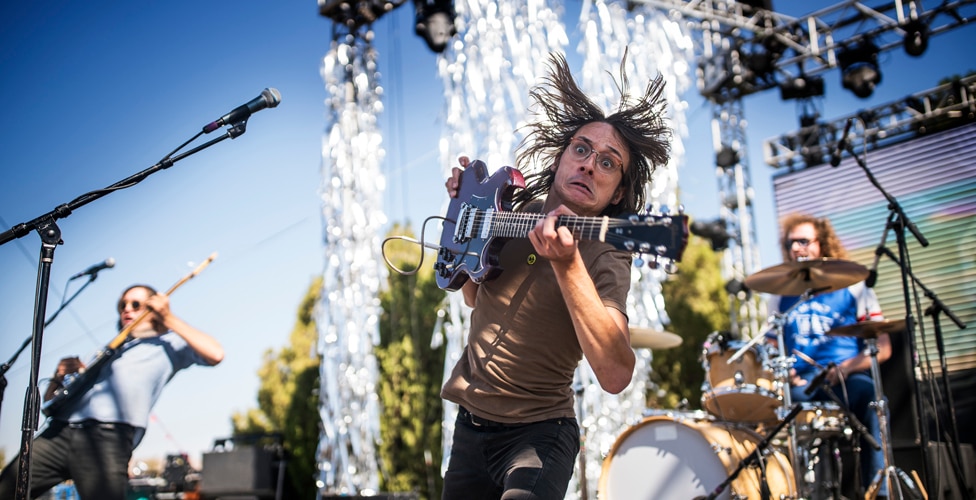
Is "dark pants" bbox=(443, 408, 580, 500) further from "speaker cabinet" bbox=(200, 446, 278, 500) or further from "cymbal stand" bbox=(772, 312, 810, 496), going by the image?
"speaker cabinet" bbox=(200, 446, 278, 500)

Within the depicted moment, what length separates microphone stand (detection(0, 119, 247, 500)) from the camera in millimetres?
2766

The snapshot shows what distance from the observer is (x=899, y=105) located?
9289 millimetres

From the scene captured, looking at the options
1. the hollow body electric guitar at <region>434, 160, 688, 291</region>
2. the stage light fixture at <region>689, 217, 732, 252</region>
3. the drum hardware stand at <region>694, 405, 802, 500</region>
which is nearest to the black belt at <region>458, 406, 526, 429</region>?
the hollow body electric guitar at <region>434, 160, 688, 291</region>

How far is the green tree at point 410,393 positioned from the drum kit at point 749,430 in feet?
15.0

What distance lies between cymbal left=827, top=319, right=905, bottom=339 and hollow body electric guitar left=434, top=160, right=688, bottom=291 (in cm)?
284

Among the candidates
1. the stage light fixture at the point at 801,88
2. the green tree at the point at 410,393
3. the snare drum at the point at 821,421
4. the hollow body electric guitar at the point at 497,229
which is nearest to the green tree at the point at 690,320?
the stage light fixture at the point at 801,88

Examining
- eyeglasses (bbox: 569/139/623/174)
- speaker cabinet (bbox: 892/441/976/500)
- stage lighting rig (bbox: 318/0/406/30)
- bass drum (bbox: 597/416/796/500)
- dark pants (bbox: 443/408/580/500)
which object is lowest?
speaker cabinet (bbox: 892/441/976/500)

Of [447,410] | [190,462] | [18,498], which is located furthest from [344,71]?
[18,498]

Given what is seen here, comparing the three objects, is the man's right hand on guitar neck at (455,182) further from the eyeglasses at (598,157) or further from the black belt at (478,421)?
the black belt at (478,421)

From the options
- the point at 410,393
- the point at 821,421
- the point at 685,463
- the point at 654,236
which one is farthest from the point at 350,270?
the point at 654,236

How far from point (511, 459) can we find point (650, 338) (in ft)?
10.0

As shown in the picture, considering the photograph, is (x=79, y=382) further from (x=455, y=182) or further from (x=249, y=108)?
(x=455, y=182)

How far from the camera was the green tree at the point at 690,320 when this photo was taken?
1179cm

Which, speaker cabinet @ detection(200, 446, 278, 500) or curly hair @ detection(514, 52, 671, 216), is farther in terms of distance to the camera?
speaker cabinet @ detection(200, 446, 278, 500)
